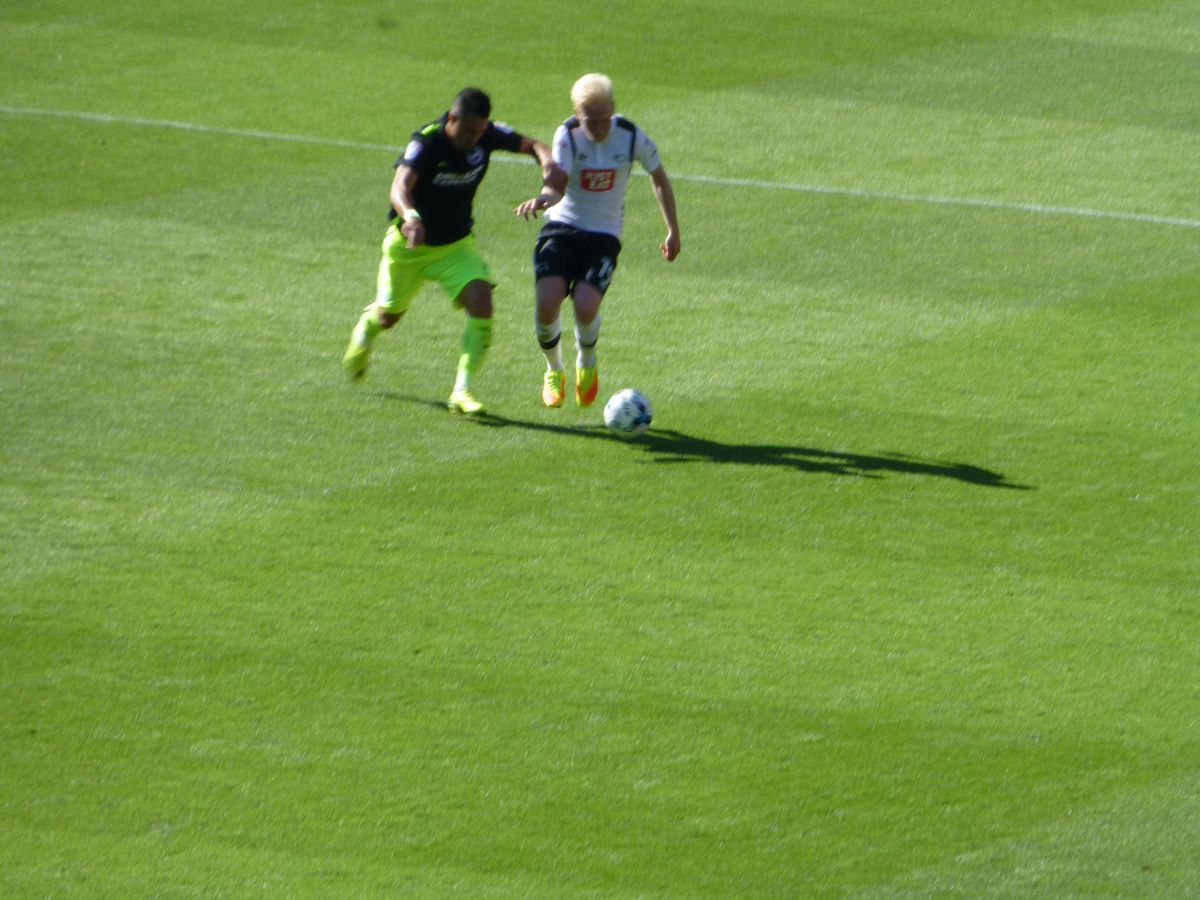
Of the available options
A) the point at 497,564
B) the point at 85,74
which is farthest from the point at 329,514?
the point at 85,74

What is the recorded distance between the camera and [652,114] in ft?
62.6

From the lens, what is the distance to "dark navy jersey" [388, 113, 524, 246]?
11023 millimetres

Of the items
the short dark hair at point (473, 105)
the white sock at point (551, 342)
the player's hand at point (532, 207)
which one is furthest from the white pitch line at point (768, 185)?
the player's hand at point (532, 207)

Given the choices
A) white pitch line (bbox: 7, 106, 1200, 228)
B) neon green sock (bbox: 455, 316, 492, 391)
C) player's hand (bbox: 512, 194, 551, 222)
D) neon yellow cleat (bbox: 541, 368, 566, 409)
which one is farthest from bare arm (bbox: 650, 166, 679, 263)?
white pitch line (bbox: 7, 106, 1200, 228)

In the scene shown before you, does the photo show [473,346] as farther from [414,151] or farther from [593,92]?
[593,92]

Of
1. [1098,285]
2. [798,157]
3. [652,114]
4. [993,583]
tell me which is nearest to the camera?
[993,583]

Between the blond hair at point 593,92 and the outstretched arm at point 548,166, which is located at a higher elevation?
the blond hair at point 593,92

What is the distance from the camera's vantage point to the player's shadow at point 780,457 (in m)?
10.6

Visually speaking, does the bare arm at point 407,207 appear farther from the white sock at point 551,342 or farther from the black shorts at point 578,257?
the white sock at point 551,342

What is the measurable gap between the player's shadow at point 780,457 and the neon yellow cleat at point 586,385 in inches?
9.2

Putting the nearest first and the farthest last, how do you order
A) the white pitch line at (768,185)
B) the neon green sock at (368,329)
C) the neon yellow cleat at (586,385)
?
the neon yellow cleat at (586,385), the neon green sock at (368,329), the white pitch line at (768,185)

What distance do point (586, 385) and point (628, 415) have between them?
0.51 meters

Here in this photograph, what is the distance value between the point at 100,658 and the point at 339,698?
1.11 meters

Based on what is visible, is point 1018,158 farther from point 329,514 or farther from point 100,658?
point 100,658
